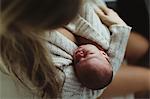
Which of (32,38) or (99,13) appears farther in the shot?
(99,13)

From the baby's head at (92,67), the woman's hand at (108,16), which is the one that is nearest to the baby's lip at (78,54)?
the baby's head at (92,67)

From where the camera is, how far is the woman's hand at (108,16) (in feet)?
2.41

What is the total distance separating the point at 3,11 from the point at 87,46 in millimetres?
238

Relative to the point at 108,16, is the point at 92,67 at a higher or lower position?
lower

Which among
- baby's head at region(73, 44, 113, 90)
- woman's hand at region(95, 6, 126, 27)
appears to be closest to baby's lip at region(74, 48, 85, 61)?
baby's head at region(73, 44, 113, 90)

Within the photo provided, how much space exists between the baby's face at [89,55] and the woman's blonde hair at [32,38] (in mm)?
55

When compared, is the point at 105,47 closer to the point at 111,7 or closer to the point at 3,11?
the point at 111,7

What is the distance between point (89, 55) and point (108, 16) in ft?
0.43

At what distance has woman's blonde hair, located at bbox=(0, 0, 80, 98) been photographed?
48 cm

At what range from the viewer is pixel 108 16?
0.73 m

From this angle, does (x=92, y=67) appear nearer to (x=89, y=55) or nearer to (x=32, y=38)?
(x=89, y=55)

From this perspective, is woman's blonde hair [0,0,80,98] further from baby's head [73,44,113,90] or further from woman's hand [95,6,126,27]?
woman's hand [95,6,126,27]

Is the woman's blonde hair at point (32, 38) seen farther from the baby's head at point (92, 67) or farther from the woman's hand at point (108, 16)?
the woman's hand at point (108, 16)

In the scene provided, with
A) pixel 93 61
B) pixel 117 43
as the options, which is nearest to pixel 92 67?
pixel 93 61
